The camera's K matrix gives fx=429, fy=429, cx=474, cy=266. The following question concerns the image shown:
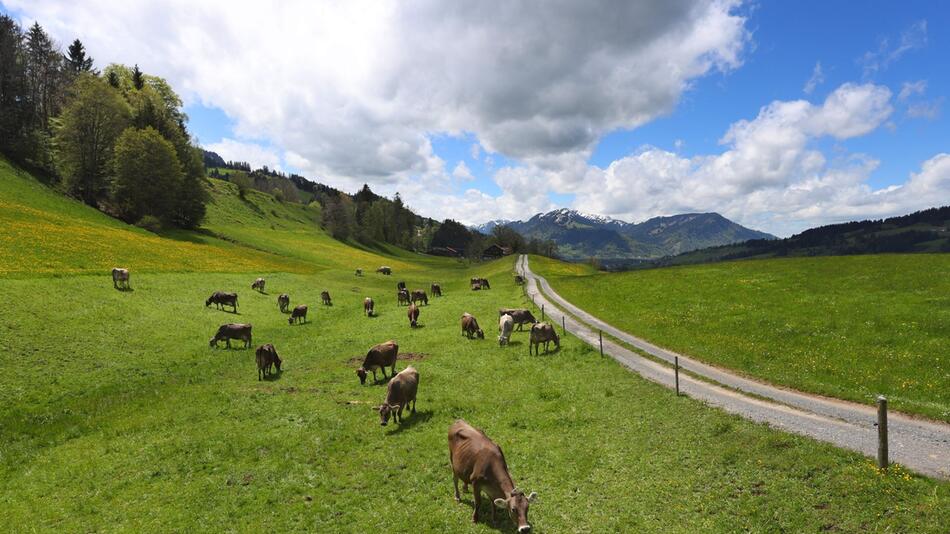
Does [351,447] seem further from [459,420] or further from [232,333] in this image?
[232,333]

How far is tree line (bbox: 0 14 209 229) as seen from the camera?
79312 mm

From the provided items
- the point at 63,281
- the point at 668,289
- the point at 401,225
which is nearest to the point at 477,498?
the point at 63,281

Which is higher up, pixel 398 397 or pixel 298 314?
pixel 298 314

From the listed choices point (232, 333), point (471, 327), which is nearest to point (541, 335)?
point (471, 327)

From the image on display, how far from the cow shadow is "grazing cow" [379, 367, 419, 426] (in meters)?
0.27

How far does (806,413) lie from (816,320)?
20251mm

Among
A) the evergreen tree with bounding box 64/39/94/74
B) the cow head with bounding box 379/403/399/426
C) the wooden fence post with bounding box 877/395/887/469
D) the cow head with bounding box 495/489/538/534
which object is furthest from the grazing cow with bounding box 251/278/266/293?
the evergreen tree with bounding box 64/39/94/74

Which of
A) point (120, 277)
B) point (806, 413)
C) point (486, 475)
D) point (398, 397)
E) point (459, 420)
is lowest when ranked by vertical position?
point (806, 413)

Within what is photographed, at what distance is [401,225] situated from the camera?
197 metres

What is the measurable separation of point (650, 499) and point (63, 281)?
47278 mm

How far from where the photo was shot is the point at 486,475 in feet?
39.1

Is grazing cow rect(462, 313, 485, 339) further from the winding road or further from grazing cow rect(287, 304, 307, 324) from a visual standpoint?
grazing cow rect(287, 304, 307, 324)

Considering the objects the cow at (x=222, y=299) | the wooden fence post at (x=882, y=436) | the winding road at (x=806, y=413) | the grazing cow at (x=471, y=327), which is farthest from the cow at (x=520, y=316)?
the wooden fence post at (x=882, y=436)

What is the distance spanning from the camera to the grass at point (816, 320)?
23.3 metres
